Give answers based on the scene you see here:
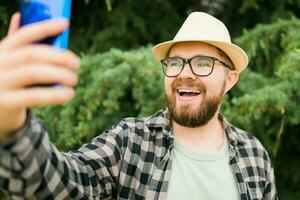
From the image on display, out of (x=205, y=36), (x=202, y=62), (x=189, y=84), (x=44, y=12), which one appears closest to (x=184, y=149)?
(x=189, y=84)

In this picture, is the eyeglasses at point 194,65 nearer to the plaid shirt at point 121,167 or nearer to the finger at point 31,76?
the plaid shirt at point 121,167

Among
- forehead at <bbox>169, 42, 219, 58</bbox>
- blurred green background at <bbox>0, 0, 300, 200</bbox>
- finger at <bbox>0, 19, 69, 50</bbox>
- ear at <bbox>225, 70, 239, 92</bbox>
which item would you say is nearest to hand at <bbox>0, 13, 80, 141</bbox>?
finger at <bbox>0, 19, 69, 50</bbox>

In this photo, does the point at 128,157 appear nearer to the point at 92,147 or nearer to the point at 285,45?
the point at 92,147

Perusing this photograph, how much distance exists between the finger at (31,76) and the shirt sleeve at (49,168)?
0.52 ft

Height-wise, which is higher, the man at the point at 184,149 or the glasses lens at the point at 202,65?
the glasses lens at the point at 202,65

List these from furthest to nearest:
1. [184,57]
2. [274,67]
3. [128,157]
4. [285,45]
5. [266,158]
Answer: [274,67], [285,45], [266,158], [184,57], [128,157]

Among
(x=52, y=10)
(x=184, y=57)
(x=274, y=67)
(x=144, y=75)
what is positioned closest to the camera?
(x=52, y=10)

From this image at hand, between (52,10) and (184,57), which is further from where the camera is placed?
Answer: (184,57)

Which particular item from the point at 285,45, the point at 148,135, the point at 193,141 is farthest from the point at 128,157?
the point at 285,45

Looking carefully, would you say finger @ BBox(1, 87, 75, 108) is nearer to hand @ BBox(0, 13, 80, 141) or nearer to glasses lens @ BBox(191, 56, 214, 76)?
hand @ BBox(0, 13, 80, 141)

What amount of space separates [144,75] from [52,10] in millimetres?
1557

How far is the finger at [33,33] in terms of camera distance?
88 centimetres

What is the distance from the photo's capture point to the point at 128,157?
189 centimetres

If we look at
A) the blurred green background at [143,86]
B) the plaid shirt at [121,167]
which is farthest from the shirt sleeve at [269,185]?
the blurred green background at [143,86]
